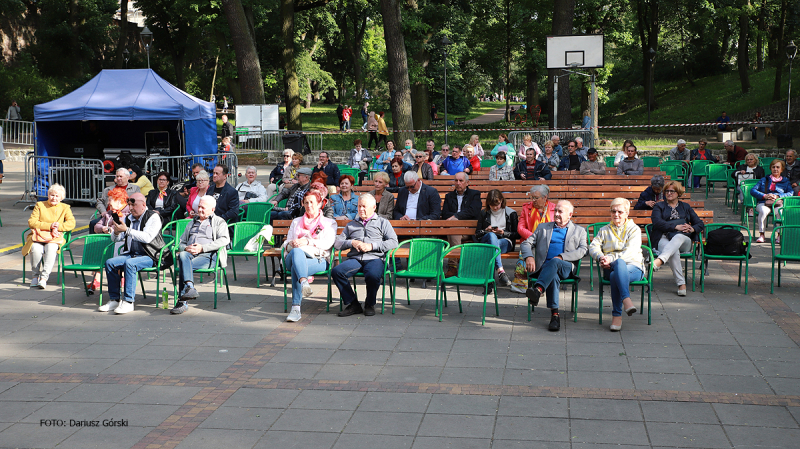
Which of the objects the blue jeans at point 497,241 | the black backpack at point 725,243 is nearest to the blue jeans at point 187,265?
the blue jeans at point 497,241

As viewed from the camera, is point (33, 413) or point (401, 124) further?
point (401, 124)

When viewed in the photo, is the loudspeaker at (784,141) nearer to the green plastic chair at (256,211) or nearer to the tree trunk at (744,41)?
the tree trunk at (744,41)

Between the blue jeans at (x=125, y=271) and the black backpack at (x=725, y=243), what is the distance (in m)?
7.00

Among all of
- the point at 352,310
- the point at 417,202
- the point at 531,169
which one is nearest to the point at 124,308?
the point at 352,310

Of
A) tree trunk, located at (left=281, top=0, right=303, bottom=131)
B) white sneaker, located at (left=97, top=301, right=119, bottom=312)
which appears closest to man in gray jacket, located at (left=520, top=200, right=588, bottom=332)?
white sneaker, located at (left=97, top=301, right=119, bottom=312)

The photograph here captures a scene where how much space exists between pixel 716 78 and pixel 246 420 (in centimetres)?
5088

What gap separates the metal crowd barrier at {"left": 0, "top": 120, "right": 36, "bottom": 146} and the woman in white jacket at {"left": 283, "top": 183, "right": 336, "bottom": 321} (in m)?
28.4

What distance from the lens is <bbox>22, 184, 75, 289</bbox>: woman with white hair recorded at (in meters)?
10.2

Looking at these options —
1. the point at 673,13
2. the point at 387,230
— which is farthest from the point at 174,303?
the point at 673,13

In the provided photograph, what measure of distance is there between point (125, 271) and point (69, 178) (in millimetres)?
10531

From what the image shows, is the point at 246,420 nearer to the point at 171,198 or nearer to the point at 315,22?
the point at 171,198

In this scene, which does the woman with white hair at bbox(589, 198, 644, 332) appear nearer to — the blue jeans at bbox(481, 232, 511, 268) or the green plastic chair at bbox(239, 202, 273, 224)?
the blue jeans at bbox(481, 232, 511, 268)

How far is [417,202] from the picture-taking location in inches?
432

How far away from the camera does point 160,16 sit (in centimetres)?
4609
